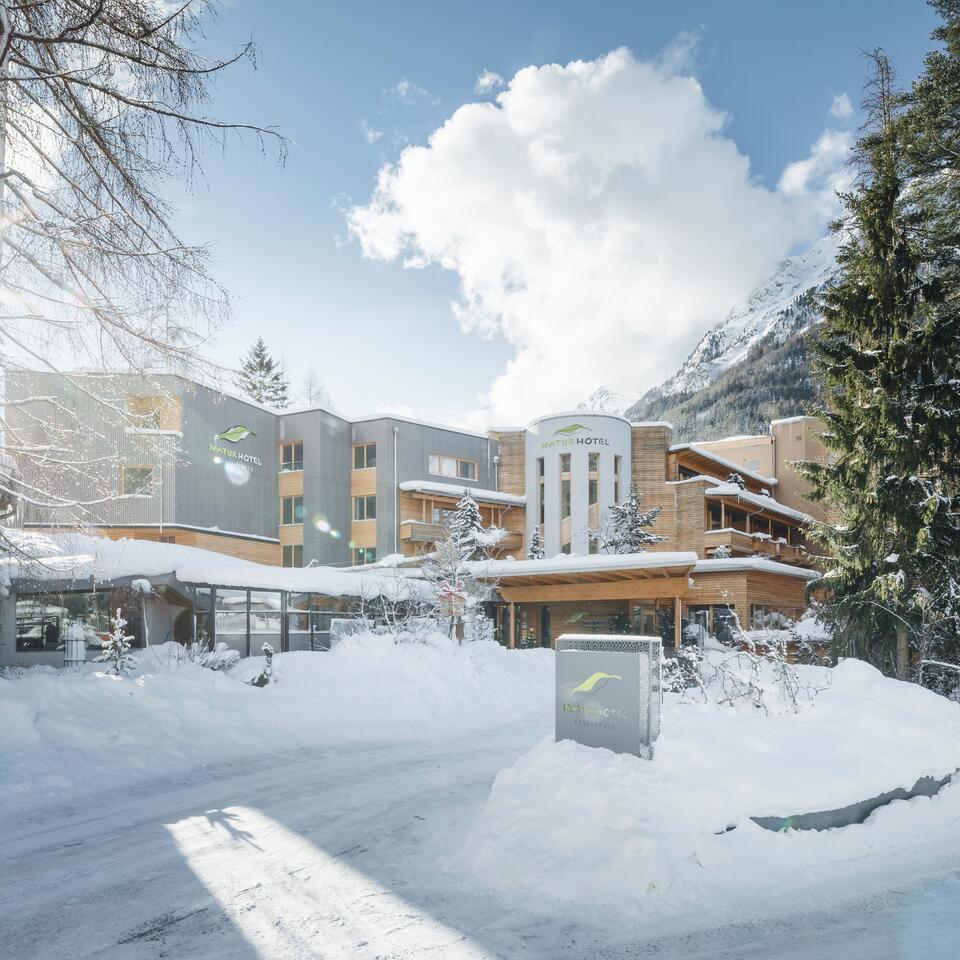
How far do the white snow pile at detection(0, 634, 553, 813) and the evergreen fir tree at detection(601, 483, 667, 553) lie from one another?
50.4 ft

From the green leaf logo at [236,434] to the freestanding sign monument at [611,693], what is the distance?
1035 inches

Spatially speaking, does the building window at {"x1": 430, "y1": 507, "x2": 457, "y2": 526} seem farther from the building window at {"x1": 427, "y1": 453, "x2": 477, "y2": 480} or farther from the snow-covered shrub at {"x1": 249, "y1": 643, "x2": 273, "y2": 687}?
the snow-covered shrub at {"x1": 249, "y1": 643, "x2": 273, "y2": 687}

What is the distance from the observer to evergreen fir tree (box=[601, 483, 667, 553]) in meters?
31.3

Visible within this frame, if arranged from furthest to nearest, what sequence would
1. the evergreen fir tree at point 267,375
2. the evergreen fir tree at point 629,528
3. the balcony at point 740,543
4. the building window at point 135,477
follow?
the evergreen fir tree at point 267,375
the balcony at point 740,543
the evergreen fir tree at point 629,528
the building window at point 135,477

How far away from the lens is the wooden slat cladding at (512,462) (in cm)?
3619

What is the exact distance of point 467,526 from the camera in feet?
98.6

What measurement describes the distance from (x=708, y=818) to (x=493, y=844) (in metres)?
1.61

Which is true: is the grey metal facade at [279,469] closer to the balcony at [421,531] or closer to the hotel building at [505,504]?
the hotel building at [505,504]

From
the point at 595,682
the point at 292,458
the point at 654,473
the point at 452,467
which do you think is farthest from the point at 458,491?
the point at 595,682

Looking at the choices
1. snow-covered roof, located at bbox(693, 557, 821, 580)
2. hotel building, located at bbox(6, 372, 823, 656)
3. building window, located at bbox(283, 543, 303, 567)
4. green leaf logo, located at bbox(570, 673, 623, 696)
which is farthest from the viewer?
building window, located at bbox(283, 543, 303, 567)

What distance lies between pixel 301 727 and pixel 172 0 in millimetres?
9524

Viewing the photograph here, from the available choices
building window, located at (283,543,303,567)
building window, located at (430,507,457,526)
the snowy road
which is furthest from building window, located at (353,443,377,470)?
the snowy road

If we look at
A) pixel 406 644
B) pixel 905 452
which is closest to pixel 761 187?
pixel 905 452


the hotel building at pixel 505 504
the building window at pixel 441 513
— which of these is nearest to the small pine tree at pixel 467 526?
the building window at pixel 441 513
